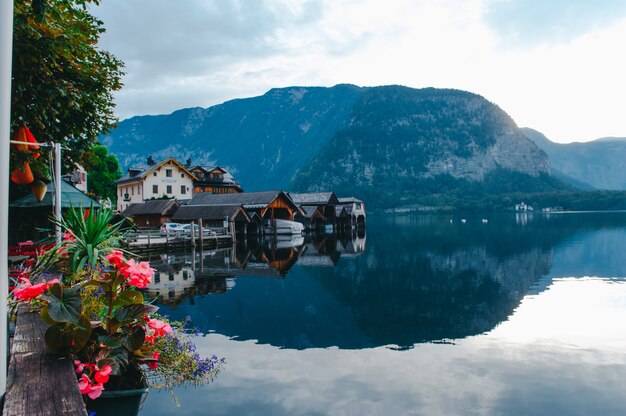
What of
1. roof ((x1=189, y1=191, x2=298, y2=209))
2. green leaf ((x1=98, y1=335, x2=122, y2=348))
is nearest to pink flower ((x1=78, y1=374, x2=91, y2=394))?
green leaf ((x1=98, y1=335, x2=122, y2=348))

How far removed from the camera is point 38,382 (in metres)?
4.69

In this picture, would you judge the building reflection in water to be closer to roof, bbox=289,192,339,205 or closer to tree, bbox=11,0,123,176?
tree, bbox=11,0,123,176

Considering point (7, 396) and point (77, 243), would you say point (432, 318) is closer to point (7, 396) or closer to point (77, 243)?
point (77, 243)

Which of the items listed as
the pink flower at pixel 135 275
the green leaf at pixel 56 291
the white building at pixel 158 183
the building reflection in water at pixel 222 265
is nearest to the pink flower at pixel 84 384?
the green leaf at pixel 56 291

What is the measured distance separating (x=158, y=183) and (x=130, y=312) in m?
82.7

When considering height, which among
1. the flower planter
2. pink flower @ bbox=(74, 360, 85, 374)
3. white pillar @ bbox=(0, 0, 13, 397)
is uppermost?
white pillar @ bbox=(0, 0, 13, 397)

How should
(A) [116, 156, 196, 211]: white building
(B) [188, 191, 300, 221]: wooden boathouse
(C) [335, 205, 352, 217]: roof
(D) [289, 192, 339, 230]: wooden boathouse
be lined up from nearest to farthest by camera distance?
(B) [188, 191, 300, 221]: wooden boathouse → (A) [116, 156, 196, 211]: white building → (D) [289, 192, 339, 230]: wooden boathouse → (C) [335, 205, 352, 217]: roof

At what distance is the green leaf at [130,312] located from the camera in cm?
613

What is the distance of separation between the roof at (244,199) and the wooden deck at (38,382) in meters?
65.6

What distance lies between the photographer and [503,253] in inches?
1839

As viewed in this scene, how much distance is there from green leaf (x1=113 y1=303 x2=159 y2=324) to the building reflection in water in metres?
16.6

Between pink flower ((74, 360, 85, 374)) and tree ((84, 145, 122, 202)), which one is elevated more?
tree ((84, 145, 122, 202))

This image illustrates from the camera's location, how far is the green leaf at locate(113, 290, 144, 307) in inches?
251

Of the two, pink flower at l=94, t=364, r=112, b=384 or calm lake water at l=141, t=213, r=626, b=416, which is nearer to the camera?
pink flower at l=94, t=364, r=112, b=384
